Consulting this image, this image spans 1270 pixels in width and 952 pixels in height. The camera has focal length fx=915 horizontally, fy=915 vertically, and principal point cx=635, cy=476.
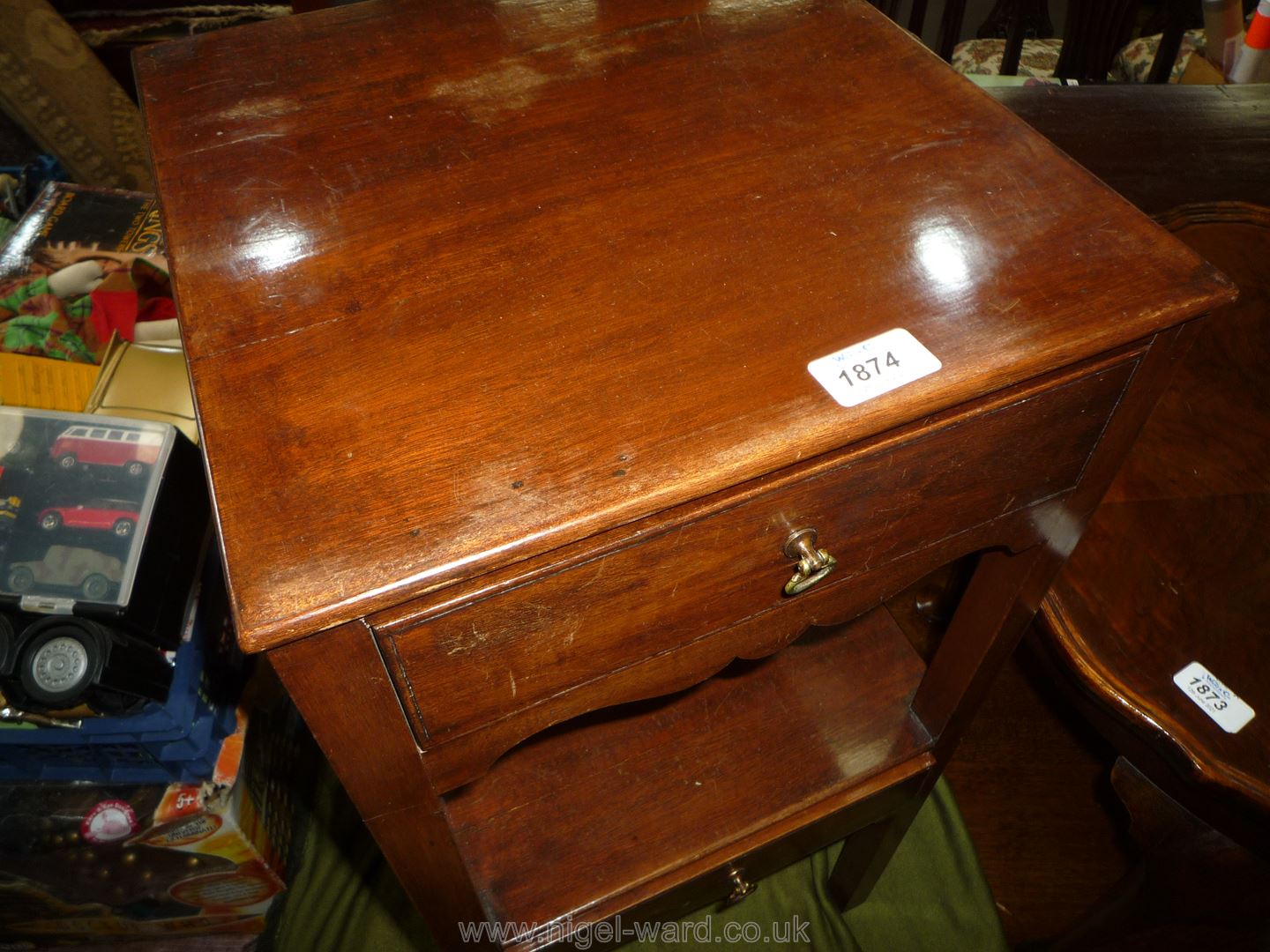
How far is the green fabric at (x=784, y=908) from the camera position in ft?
3.58

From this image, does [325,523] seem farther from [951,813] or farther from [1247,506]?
[951,813]

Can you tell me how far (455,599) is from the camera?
1.36 feet

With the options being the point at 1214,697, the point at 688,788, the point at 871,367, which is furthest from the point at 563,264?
the point at 1214,697

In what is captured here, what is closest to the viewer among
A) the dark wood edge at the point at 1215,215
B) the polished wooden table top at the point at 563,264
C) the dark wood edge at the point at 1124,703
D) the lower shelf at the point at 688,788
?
the polished wooden table top at the point at 563,264

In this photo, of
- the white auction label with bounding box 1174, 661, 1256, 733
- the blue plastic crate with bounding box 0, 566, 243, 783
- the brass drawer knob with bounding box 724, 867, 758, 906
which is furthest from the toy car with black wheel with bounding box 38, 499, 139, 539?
the white auction label with bounding box 1174, 661, 1256, 733

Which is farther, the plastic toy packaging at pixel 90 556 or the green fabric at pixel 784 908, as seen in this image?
the green fabric at pixel 784 908

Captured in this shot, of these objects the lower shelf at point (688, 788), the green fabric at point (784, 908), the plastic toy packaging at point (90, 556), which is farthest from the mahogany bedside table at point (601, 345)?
the green fabric at point (784, 908)

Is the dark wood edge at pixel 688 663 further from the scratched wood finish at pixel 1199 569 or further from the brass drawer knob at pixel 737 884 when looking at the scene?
the brass drawer knob at pixel 737 884

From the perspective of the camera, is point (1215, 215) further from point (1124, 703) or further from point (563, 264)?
point (563, 264)

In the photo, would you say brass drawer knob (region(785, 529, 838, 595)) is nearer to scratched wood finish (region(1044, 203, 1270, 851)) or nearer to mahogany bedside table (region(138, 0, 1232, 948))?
mahogany bedside table (region(138, 0, 1232, 948))

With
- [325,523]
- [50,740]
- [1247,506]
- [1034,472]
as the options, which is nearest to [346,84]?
[325,523]

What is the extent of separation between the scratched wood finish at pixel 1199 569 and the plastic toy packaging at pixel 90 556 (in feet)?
2.66

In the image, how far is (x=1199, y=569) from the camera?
86 cm

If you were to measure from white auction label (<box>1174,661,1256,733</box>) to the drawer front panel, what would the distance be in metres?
0.33
